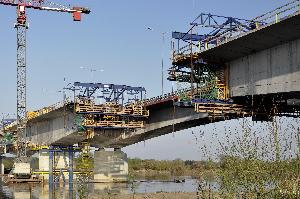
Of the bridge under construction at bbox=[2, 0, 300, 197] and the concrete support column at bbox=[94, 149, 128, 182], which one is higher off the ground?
the bridge under construction at bbox=[2, 0, 300, 197]

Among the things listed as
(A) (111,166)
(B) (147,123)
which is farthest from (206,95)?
(A) (111,166)

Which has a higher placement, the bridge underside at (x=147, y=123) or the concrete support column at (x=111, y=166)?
the bridge underside at (x=147, y=123)

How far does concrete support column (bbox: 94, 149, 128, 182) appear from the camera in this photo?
83.6 metres

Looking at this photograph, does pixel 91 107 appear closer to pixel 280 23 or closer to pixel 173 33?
pixel 173 33

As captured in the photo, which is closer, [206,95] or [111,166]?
[206,95]

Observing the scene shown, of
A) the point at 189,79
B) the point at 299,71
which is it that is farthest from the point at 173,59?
the point at 299,71

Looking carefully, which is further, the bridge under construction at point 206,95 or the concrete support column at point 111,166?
the concrete support column at point 111,166

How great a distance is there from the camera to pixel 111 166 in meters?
84.9

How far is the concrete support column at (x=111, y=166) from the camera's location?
83.6 m

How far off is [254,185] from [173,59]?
32.3 meters

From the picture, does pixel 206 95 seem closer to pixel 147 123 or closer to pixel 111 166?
pixel 147 123

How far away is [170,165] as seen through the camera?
14438 centimetres

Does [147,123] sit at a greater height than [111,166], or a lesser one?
greater

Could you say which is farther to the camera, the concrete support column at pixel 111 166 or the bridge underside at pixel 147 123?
the concrete support column at pixel 111 166
